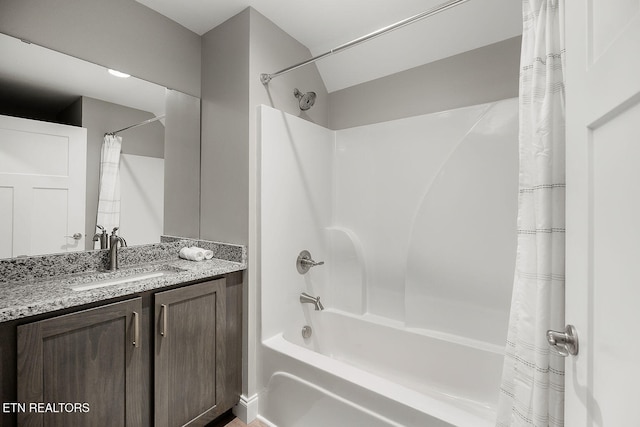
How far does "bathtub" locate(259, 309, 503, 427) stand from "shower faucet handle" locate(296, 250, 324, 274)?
14.4 inches

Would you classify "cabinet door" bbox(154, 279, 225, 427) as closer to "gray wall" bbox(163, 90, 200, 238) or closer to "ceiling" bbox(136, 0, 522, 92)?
"gray wall" bbox(163, 90, 200, 238)

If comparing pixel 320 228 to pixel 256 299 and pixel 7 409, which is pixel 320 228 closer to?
pixel 256 299

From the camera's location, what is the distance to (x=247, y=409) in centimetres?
174

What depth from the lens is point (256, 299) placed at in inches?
72.3

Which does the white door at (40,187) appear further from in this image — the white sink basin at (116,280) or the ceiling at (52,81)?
the white sink basin at (116,280)

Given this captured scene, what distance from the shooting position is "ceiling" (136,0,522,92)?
1738 mm

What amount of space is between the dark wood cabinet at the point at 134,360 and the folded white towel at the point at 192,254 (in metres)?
0.27

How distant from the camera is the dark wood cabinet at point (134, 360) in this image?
1.02 m

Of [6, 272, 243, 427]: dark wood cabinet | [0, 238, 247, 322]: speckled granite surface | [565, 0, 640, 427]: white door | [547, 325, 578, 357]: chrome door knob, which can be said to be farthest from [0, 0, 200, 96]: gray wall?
[547, 325, 578, 357]: chrome door knob

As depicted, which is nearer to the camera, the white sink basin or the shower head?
the white sink basin

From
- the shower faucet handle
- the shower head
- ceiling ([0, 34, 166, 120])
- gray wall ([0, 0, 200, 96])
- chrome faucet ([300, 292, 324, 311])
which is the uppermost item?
gray wall ([0, 0, 200, 96])

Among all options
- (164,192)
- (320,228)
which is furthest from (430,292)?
(164,192)

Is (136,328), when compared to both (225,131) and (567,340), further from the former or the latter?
(567,340)

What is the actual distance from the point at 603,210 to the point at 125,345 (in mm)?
1704
